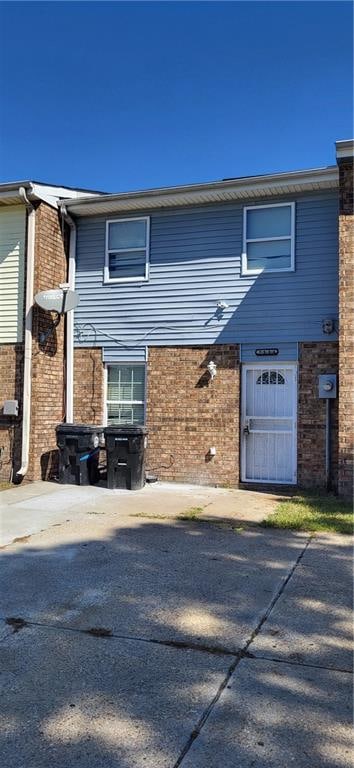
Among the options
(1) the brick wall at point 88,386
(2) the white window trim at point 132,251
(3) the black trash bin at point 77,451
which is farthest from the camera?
(1) the brick wall at point 88,386

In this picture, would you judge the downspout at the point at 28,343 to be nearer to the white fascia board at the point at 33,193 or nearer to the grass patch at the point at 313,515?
the white fascia board at the point at 33,193

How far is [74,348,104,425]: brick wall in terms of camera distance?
11.1m

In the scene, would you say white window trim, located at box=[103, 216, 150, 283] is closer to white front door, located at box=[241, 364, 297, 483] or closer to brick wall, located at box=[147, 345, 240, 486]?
brick wall, located at box=[147, 345, 240, 486]

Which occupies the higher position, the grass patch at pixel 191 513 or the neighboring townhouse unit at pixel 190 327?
the neighboring townhouse unit at pixel 190 327

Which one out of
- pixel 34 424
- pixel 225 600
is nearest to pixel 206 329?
pixel 34 424

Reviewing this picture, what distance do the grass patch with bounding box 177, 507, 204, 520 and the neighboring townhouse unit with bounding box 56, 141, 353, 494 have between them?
216 centimetres

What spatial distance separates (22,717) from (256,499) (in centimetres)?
644

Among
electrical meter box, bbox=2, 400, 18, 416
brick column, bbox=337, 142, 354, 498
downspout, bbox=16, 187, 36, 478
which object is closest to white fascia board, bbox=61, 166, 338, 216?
brick column, bbox=337, 142, 354, 498

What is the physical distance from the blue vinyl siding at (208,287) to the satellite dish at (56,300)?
3.21 ft

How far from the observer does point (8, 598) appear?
4.62 m

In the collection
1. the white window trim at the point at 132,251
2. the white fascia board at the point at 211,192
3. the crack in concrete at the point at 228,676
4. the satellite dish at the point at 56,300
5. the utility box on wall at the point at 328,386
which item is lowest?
the crack in concrete at the point at 228,676

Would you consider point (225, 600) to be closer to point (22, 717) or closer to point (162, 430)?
point (22, 717)

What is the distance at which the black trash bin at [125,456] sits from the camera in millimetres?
9672

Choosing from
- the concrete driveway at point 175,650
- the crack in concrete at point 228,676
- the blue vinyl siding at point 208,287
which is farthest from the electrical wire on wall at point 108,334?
the crack in concrete at point 228,676
